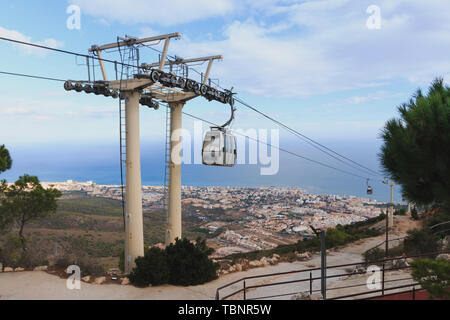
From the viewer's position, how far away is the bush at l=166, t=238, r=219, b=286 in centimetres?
1070

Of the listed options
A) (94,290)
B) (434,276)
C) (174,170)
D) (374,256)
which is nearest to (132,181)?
(174,170)

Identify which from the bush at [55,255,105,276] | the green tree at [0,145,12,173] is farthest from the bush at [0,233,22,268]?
the green tree at [0,145,12,173]

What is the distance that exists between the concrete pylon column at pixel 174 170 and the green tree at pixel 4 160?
634cm

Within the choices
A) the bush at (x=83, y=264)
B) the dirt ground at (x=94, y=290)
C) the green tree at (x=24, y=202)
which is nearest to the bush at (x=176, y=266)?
the dirt ground at (x=94, y=290)

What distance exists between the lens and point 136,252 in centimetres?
1152

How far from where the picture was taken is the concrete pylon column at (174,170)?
13.5 meters

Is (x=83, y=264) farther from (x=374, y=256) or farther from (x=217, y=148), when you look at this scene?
(x=374, y=256)

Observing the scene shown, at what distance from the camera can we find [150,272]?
10414mm

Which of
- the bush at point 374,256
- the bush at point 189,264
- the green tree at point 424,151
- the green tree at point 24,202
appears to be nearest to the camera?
the green tree at point 424,151

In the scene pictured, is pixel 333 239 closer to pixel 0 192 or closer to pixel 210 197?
pixel 0 192

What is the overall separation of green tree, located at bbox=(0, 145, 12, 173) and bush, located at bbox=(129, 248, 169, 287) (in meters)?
6.55

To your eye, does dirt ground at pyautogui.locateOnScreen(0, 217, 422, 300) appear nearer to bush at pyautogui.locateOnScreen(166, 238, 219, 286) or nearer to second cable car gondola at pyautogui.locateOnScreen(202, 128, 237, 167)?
bush at pyautogui.locateOnScreen(166, 238, 219, 286)

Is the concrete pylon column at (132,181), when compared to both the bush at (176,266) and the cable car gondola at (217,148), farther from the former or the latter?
the cable car gondola at (217,148)
